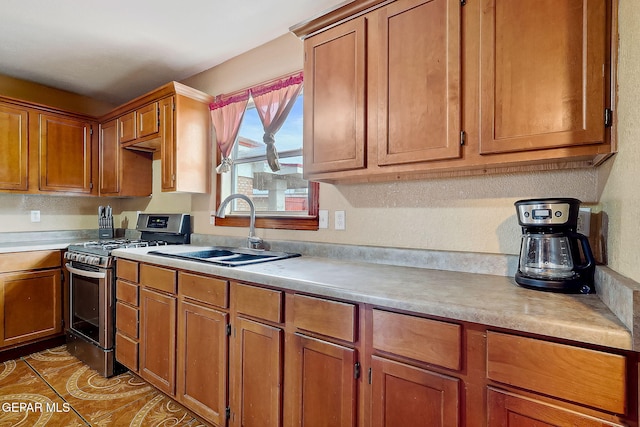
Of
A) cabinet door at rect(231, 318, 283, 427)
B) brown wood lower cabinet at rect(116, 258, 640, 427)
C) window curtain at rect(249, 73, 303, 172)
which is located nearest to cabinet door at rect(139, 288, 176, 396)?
brown wood lower cabinet at rect(116, 258, 640, 427)

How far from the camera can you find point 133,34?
2307 millimetres

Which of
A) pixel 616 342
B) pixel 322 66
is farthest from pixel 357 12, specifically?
pixel 616 342

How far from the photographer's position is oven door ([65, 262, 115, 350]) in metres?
2.39

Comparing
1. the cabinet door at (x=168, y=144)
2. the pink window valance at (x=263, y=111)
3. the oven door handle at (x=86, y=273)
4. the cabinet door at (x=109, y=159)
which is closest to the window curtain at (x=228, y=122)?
the pink window valance at (x=263, y=111)

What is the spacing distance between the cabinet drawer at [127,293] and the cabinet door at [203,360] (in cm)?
52

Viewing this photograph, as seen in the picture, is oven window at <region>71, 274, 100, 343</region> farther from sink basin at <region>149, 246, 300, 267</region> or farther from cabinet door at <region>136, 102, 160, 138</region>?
→ cabinet door at <region>136, 102, 160, 138</region>

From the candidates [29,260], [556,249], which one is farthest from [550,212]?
[29,260]

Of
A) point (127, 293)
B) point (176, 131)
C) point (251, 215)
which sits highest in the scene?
point (176, 131)

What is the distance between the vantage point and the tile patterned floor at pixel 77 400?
190cm

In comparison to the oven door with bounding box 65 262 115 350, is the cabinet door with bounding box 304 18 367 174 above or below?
above

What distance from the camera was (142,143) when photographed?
2.96m

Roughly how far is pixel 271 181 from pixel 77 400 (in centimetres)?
191

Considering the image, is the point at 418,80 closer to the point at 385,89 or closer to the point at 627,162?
the point at 385,89

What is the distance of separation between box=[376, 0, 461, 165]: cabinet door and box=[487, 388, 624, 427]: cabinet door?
2.86ft
